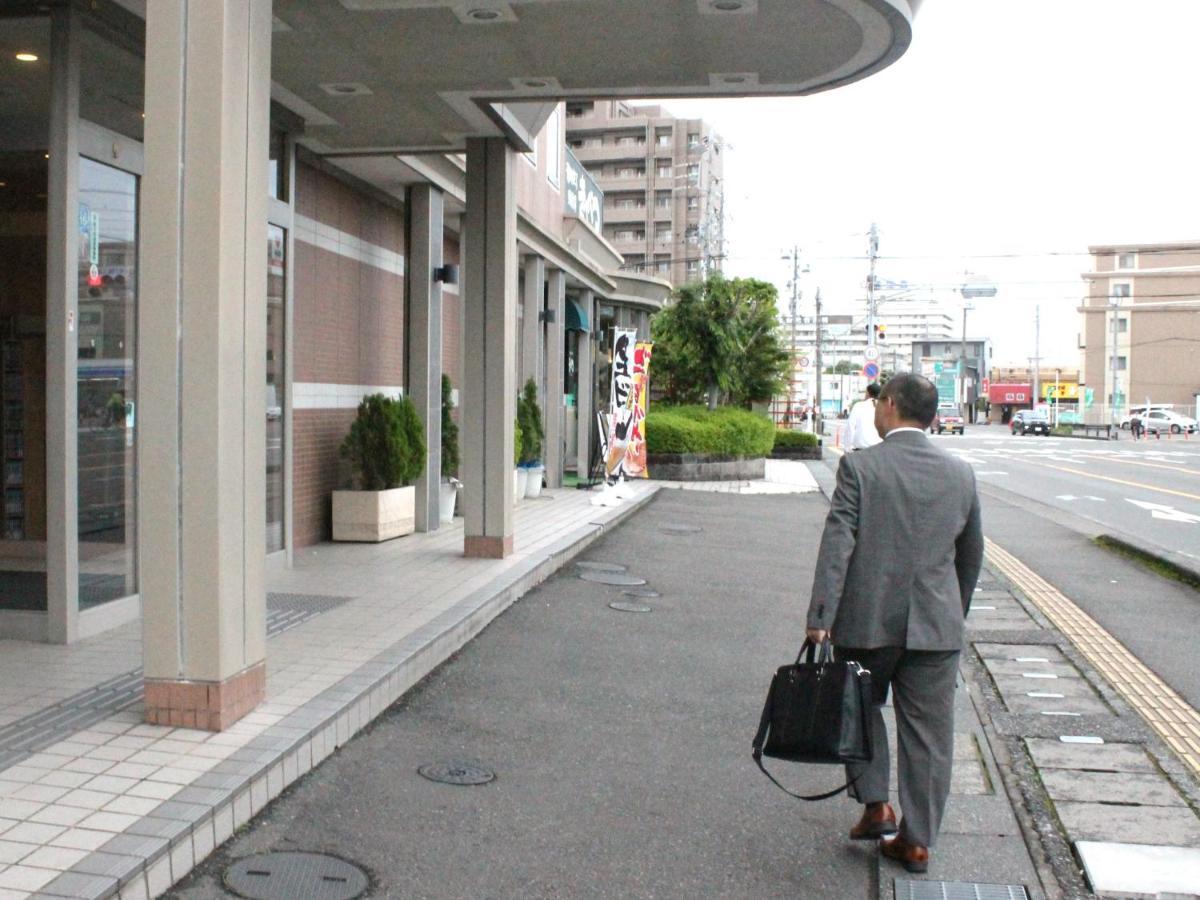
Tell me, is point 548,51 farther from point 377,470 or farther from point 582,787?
point 377,470

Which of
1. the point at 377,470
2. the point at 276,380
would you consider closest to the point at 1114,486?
the point at 377,470

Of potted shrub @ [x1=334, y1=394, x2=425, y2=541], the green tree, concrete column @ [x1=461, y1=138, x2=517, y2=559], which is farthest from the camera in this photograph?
the green tree

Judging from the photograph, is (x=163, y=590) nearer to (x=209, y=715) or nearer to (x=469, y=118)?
(x=209, y=715)

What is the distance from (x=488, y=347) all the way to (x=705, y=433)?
14497mm

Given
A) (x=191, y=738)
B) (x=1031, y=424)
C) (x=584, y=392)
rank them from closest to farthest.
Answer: (x=191, y=738), (x=584, y=392), (x=1031, y=424)

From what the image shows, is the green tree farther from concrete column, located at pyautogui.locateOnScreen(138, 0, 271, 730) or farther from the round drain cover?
concrete column, located at pyautogui.locateOnScreen(138, 0, 271, 730)

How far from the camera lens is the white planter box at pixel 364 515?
12023 millimetres

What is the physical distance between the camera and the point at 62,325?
7035mm

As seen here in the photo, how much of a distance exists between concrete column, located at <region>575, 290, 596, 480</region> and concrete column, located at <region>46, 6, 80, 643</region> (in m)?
15.1

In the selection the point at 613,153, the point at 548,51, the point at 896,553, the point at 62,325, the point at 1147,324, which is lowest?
the point at 896,553

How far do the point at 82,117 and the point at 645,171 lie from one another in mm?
87445

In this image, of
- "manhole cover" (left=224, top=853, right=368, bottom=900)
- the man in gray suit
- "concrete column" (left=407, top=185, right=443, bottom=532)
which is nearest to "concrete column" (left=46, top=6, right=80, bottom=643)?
"manhole cover" (left=224, top=853, right=368, bottom=900)

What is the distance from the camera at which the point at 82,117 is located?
7.27 m

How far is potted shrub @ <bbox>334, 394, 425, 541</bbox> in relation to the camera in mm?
12078
